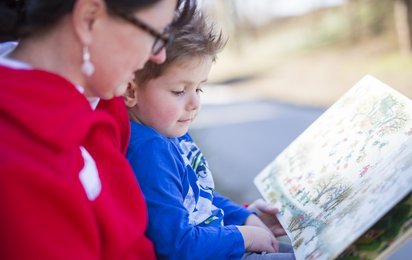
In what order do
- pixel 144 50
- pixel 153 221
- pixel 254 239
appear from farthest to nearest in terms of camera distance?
pixel 254 239, pixel 153 221, pixel 144 50

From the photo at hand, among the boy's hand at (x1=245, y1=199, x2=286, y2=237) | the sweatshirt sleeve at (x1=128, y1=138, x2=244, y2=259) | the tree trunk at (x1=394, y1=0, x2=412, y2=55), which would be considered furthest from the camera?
the tree trunk at (x1=394, y1=0, x2=412, y2=55)

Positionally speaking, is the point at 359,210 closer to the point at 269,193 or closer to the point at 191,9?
the point at 269,193

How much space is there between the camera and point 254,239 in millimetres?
1682

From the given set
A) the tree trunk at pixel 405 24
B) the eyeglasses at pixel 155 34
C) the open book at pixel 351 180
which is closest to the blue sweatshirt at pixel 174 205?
the open book at pixel 351 180

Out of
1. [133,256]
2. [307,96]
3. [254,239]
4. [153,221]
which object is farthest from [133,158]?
[307,96]

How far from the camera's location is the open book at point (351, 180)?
1.29 metres

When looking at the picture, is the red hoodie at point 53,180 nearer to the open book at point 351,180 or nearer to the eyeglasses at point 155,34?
the eyeglasses at point 155,34

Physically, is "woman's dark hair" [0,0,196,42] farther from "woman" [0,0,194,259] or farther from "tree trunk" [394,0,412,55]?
"tree trunk" [394,0,412,55]

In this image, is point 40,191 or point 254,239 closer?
point 40,191

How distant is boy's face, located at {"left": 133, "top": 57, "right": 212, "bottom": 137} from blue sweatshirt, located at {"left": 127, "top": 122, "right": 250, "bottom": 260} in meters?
0.05

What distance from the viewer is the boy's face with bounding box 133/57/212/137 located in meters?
1.64

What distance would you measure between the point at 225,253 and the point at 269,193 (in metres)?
0.47

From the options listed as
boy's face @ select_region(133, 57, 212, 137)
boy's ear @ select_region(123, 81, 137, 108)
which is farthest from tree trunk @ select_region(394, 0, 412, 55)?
boy's ear @ select_region(123, 81, 137, 108)

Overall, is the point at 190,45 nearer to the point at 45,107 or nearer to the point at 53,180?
the point at 45,107
